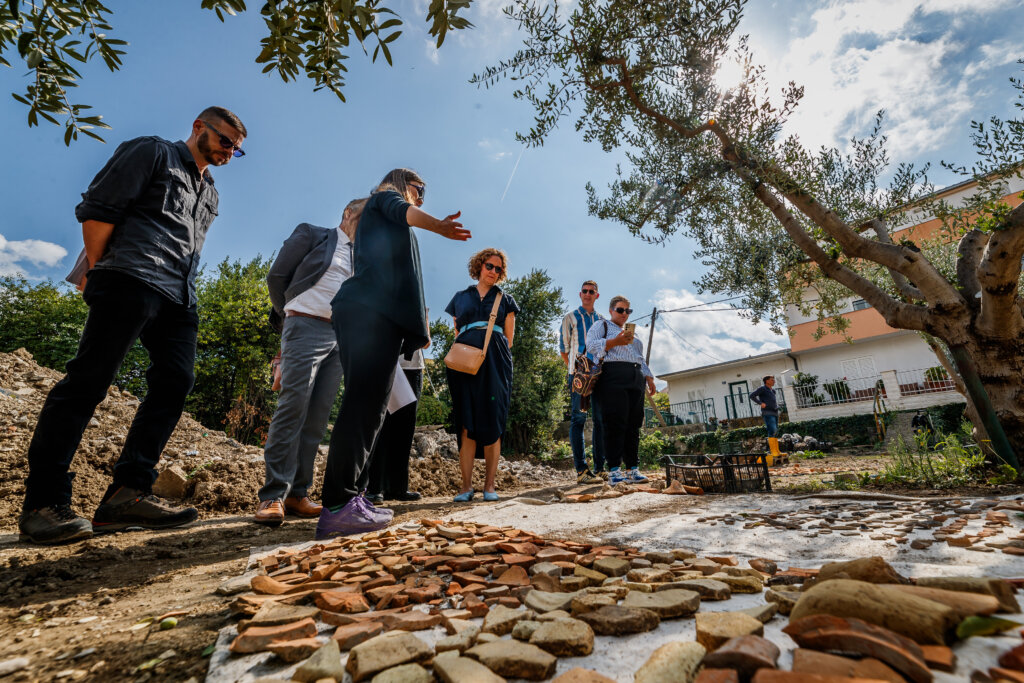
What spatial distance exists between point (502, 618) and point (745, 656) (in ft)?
1.75

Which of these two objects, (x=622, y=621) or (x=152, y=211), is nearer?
(x=622, y=621)

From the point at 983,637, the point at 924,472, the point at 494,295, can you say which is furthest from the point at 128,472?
the point at 924,472

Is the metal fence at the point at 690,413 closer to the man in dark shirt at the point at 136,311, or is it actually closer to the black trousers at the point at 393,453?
the black trousers at the point at 393,453

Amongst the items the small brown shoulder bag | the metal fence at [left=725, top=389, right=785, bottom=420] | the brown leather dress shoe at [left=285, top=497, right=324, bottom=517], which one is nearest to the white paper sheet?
the small brown shoulder bag

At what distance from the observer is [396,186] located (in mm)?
2982

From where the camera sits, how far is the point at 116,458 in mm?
4133

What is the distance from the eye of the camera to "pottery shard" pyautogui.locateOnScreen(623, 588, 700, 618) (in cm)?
107

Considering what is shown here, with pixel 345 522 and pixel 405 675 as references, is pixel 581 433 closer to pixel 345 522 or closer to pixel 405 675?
pixel 345 522

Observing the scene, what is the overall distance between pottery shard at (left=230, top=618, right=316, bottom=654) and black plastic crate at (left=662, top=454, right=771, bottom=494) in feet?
10.7

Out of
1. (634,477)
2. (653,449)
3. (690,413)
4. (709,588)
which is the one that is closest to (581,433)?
(634,477)

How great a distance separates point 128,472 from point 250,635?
7.37 feet

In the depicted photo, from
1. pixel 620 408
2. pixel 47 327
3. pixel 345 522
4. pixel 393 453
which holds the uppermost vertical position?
pixel 47 327

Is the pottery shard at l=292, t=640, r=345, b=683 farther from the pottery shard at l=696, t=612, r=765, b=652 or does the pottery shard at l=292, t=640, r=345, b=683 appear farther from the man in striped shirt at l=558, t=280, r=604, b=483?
the man in striped shirt at l=558, t=280, r=604, b=483

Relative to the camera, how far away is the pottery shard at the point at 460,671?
826 millimetres
